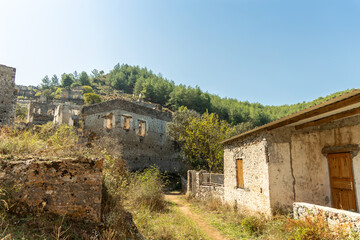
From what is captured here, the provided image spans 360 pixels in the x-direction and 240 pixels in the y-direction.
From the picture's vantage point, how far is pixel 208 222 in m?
9.06

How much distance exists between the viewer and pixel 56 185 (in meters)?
4.65

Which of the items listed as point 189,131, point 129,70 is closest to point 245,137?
point 189,131

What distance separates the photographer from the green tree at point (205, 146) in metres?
19.5

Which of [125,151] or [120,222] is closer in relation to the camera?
[120,222]

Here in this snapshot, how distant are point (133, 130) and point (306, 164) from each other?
15.9 meters

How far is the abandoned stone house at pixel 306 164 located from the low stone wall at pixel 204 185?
3573 mm

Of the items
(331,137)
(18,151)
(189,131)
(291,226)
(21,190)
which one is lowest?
(291,226)

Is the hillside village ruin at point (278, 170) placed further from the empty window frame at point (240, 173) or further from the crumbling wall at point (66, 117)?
the crumbling wall at point (66, 117)

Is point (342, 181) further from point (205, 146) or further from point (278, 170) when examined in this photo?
point (205, 146)

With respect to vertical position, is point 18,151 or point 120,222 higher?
point 18,151

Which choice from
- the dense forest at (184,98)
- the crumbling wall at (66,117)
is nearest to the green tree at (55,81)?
the dense forest at (184,98)

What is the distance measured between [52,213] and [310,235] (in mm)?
5579

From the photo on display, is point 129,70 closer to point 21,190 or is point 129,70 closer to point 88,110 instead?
point 88,110

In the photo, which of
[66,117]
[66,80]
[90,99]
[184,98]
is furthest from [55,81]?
[66,117]
